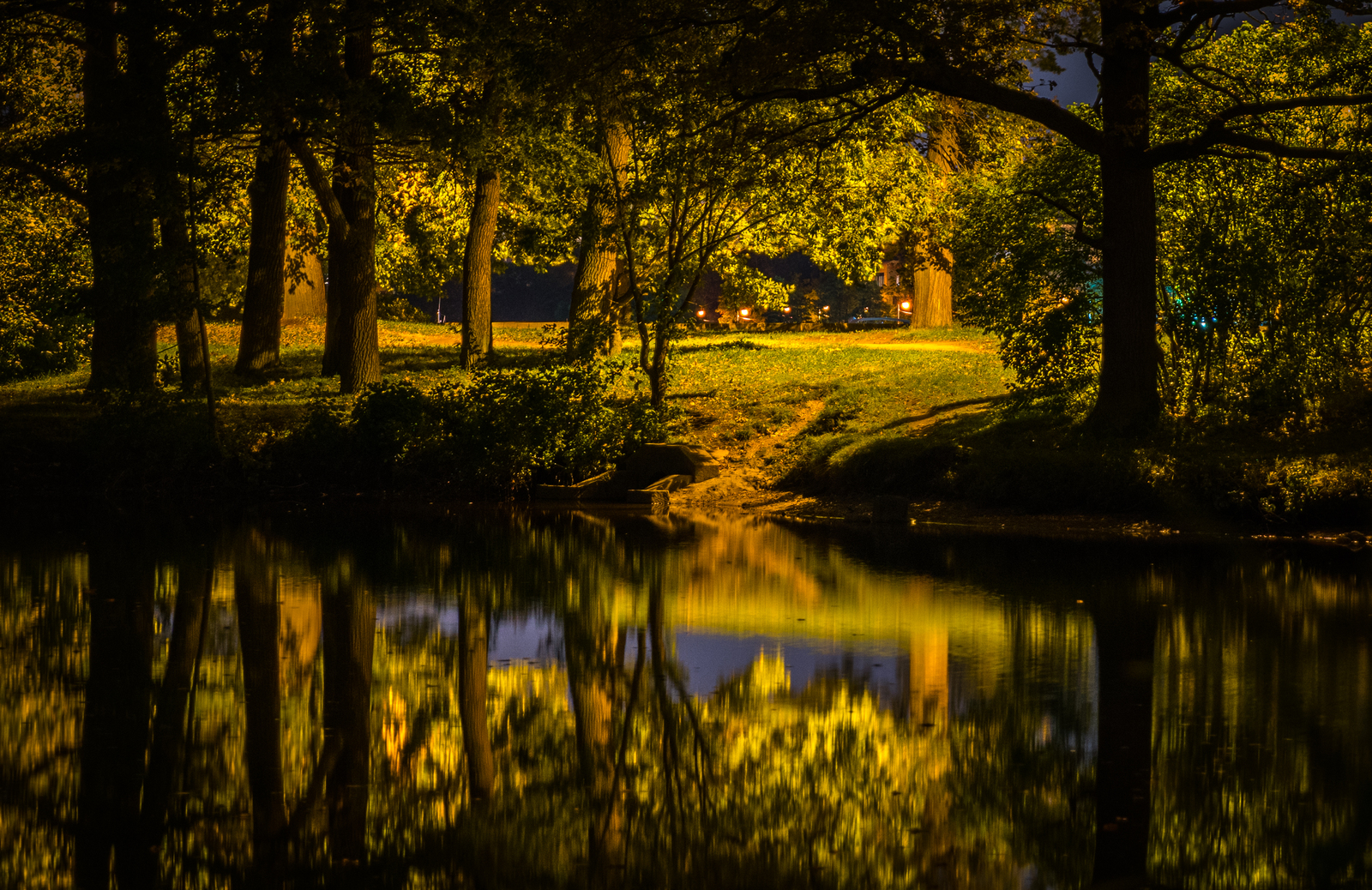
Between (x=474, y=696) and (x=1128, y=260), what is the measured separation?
12326 mm

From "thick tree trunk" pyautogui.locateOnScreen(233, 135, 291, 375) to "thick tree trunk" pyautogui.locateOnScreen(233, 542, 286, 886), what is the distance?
15.4 metres

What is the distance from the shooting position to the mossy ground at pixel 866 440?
16188 millimetres

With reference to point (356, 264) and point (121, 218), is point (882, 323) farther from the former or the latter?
point (121, 218)

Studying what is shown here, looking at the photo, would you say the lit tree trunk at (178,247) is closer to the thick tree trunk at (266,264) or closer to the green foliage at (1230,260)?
the thick tree trunk at (266,264)

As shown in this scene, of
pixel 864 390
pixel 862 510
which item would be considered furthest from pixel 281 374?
pixel 862 510

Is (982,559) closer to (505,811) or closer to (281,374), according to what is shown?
(505,811)

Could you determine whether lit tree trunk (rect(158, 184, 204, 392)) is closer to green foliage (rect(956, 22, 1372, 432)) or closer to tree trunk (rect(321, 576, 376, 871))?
tree trunk (rect(321, 576, 376, 871))

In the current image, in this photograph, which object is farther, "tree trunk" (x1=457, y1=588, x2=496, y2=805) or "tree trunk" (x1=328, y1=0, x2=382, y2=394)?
"tree trunk" (x1=328, y1=0, x2=382, y2=394)

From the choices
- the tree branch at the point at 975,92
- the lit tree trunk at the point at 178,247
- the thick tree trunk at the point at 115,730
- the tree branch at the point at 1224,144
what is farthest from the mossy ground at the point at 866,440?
the thick tree trunk at the point at 115,730

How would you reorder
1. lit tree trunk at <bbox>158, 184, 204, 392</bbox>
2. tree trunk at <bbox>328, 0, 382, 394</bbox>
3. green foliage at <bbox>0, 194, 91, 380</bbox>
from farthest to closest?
green foliage at <bbox>0, 194, 91, 380</bbox>, tree trunk at <bbox>328, 0, 382, 394</bbox>, lit tree trunk at <bbox>158, 184, 204, 392</bbox>

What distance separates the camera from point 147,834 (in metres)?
5.77

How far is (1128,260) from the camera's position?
17.8m

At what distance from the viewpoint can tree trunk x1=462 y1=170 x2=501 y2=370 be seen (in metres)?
28.5

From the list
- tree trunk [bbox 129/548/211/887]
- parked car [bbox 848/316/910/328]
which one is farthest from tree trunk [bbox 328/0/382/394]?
parked car [bbox 848/316/910/328]
